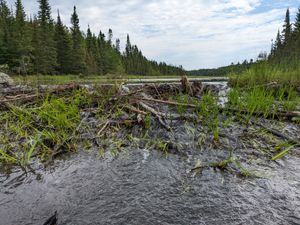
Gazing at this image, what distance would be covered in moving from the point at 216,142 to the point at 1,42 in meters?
41.1

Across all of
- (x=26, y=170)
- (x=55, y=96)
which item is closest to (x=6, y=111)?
(x=55, y=96)

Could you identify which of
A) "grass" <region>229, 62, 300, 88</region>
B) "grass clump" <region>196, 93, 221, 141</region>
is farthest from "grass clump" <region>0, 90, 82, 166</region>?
"grass" <region>229, 62, 300, 88</region>

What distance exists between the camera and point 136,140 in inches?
139

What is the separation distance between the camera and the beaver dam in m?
2.02

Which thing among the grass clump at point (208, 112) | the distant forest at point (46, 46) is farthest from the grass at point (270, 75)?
the distant forest at point (46, 46)

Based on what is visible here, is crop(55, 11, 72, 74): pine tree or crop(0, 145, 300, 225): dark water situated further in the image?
crop(55, 11, 72, 74): pine tree

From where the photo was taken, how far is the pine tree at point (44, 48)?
3756cm

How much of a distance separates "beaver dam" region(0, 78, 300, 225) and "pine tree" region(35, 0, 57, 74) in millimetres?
36091

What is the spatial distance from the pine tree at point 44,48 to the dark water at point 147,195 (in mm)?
37388

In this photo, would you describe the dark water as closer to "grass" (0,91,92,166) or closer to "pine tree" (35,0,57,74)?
"grass" (0,91,92,166)

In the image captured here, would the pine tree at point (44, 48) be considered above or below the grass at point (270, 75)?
above

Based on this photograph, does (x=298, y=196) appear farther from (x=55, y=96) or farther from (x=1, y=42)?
(x=1, y=42)

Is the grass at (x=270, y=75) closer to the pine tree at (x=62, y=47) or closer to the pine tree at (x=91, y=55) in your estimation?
the pine tree at (x=62, y=47)

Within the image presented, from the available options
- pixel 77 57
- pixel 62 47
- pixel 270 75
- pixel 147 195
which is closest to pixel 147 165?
pixel 147 195
